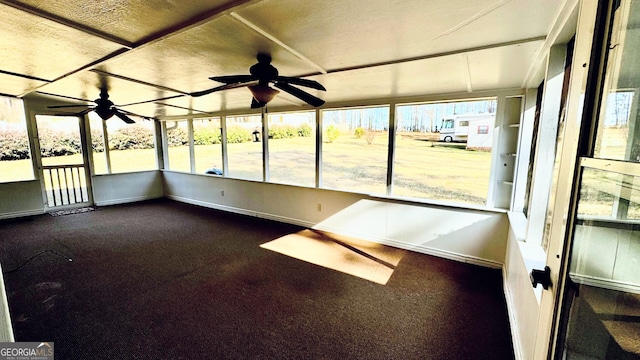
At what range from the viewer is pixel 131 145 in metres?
6.51

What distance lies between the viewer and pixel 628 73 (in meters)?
0.73

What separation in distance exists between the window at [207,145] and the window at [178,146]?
0.29m

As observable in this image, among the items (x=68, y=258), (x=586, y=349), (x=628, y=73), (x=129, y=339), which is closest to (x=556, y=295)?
(x=586, y=349)

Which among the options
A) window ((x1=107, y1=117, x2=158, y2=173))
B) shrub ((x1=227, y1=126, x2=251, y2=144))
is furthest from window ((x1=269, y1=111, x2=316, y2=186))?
window ((x1=107, y1=117, x2=158, y2=173))

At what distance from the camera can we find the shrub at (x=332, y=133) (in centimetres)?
446

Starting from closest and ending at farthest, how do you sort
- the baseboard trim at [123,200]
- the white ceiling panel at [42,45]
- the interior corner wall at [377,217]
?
the white ceiling panel at [42,45] → the interior corner wall at [377,217] → the baseboard trim at [123,200]

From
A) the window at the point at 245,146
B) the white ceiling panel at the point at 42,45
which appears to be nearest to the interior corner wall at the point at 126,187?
the window at the point at 245,146

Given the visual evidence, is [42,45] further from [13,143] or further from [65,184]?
[65,184]

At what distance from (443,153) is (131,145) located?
7218 mm

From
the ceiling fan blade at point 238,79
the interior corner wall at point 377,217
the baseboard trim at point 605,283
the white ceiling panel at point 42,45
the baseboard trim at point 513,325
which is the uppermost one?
the white ceiling panel at point 42,45

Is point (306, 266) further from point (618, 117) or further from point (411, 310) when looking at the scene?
point (618, 117)

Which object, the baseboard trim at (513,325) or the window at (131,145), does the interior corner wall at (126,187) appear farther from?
the baseboard trim at (513,325)

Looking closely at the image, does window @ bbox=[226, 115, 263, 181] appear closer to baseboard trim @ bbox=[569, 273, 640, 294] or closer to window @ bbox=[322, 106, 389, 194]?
window @ bbox=[322, 106, 389, 194]

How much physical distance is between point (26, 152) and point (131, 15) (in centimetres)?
574
